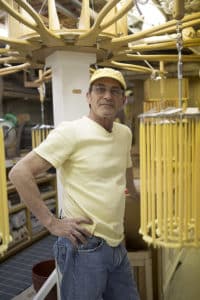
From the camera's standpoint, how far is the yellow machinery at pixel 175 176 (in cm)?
117

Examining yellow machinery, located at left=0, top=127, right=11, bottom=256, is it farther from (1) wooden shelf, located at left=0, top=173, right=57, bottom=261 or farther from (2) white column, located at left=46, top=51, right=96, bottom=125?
(1) wooden shelf, located at left=0, top=173, right=57, bottom=261

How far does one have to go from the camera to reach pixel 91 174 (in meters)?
1.47

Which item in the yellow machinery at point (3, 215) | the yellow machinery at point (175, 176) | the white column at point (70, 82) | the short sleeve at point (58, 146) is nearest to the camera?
the yellow machinery at point (175, 176)

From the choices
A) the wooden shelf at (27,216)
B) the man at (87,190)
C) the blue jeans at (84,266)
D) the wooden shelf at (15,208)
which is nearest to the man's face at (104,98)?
the man at (87,190)

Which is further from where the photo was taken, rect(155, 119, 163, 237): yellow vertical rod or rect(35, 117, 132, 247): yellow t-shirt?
rect(35, 117, 132, 247): yellow t-shirt

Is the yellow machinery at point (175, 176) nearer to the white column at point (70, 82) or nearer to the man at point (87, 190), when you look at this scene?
the man at point (87, 190)

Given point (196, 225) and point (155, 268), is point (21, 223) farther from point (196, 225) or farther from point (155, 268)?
point (196, 225)

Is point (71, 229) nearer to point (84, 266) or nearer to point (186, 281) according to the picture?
point (84, 266)

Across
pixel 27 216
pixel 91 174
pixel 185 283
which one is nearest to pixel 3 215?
pixel 91 174

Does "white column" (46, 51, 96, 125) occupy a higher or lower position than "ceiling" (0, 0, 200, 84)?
lower

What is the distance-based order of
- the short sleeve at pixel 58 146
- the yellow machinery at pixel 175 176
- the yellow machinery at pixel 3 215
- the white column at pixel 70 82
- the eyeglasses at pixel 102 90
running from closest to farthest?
1. the yellow machinery at pixel 175 176
2. the yellow machinery at pixel 3 215
3. the short sleeve at pixel 58 146
4. the eyeglasses at pixel 102 90
5. the white column at pixel 70 82

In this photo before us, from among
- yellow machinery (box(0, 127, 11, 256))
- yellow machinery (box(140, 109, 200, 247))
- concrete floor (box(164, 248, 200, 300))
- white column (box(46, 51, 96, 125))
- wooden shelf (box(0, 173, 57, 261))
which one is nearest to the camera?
yellow machinery (box(140, 109, 200, 247))

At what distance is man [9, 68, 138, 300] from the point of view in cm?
141

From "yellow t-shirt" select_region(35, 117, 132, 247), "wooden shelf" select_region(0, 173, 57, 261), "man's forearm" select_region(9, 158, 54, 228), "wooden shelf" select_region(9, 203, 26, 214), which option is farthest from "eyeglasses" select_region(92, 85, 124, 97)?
"wooden shelf" select_region(9, 203, 26, 214)
